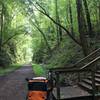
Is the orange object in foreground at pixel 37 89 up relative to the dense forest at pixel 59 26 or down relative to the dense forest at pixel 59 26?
down

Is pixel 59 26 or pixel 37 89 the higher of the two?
pixel 59 26

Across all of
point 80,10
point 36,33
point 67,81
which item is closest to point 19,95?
point 67,81

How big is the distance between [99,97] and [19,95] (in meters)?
5.26

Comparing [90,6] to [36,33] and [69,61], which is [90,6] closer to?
[69,61]

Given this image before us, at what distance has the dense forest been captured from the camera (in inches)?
738

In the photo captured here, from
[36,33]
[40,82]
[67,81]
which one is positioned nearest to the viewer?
[40,82]

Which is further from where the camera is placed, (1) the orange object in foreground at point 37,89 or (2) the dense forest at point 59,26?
(2) the dense forest at point 59,26

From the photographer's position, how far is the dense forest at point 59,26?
18750mm

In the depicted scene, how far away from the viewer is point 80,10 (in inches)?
653

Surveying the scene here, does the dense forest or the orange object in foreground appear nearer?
the orange object in foreground

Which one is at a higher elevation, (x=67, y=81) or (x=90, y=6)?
(x=90, y=6)

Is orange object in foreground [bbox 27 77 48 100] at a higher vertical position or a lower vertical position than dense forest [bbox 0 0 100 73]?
lower

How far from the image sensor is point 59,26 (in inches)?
858

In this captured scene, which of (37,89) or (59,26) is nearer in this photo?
(37,89)
